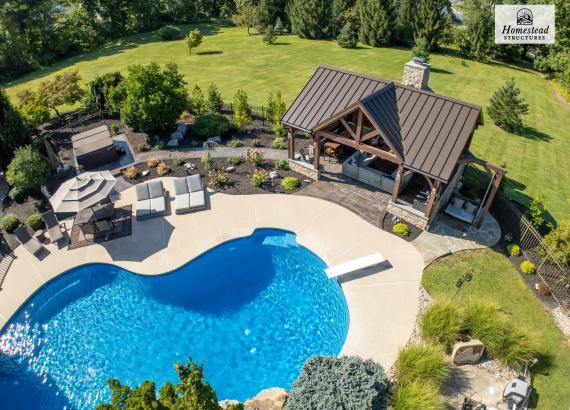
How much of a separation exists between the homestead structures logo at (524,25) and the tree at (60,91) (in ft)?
157

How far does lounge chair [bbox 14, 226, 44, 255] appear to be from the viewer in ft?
71.6

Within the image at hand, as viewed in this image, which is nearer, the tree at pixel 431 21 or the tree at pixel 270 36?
the tree at pixel 431 21

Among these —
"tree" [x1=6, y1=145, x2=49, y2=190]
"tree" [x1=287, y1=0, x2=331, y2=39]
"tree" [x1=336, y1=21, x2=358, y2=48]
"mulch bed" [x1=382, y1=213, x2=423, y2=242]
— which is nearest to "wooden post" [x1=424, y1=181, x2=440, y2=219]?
"mulch bed" [x1=382, y1=213, x2=423, y2=242]

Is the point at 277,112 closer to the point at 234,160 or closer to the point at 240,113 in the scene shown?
the point at 240,113

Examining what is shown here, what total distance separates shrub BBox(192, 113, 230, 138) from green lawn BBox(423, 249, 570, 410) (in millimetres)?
19187

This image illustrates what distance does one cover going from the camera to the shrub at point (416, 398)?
13.3 metres

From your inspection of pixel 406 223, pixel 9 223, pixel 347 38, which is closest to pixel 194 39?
pixel 347 38

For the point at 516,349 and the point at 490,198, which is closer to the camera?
the point at 516,349

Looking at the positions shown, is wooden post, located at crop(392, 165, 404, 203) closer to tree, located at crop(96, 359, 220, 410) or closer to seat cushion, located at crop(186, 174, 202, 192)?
seat cushion, located at crop(186, 174, 202, 192)

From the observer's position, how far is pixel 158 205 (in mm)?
24172

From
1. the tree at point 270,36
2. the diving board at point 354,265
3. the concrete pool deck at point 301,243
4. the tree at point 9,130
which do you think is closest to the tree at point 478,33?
the tree at point 270,36

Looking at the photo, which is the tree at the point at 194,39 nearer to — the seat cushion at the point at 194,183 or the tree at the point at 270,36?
the tree at the point at 270,36

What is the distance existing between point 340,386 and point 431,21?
4893 centimetres

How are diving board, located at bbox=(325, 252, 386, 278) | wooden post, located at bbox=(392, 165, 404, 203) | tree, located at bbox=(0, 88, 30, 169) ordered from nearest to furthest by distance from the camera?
diving board, located at bbox=(325, 252, 386, 278), wooden post, located at bbox=(392, 165, 404, 203), tree, located at bbox=(0, 88, 30, 169)
